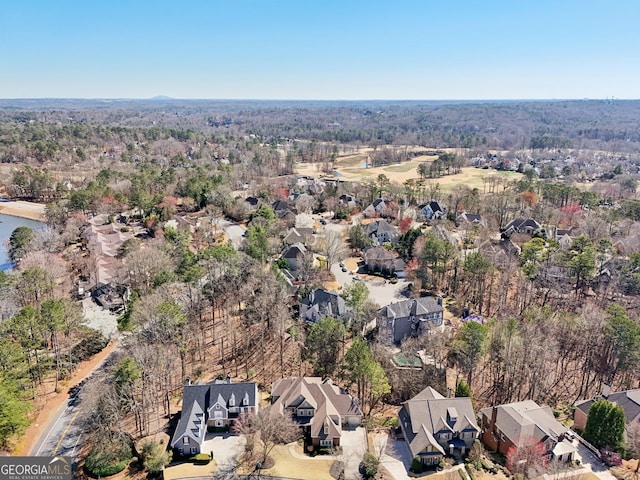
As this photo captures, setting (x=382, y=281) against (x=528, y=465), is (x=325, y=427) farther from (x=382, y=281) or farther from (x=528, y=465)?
(x=382, y=281)

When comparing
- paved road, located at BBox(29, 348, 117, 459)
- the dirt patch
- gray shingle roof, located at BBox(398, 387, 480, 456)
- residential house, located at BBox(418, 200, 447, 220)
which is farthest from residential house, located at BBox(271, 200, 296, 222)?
gray shingle roof, located at BBox(398, 387, 480, 456)

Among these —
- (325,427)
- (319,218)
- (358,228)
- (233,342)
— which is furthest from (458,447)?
(319,218)

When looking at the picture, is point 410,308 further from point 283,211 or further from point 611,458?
point 283,211

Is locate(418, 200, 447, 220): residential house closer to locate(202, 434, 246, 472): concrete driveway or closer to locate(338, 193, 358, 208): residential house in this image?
locate(338, 193, 358, 208): residential house

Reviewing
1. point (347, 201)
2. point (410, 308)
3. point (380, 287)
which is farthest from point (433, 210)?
point (410, 308)

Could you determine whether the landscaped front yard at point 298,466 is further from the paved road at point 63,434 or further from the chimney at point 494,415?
the paved road at point 63,434

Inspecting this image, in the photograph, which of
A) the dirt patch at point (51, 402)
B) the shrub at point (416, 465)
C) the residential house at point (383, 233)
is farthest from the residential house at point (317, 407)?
the residential house at point (383, 233)

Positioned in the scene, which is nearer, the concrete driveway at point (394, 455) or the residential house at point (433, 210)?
the concrete driveway at point (394, 455)
